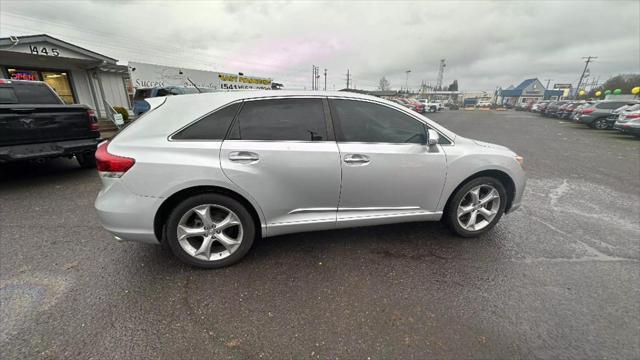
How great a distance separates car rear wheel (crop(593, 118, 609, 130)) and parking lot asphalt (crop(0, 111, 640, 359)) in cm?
1668

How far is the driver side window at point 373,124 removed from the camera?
2.63 metres

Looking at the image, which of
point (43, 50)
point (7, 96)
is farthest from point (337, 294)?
point (43, 50)

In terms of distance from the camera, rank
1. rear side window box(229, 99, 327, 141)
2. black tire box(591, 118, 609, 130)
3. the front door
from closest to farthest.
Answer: rear side window box(229, 99, 327, 141), the front door, black tire box(591, 118, 609, 130)

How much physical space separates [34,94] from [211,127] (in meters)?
5.53

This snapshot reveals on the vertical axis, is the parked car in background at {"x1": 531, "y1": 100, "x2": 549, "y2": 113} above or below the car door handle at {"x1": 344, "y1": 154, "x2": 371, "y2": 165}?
below

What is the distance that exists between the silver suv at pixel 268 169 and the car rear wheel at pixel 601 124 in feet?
61.0

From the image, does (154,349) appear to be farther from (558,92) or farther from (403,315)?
(558,92)

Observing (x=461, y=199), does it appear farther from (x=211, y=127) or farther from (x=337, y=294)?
(x=211, y=127)

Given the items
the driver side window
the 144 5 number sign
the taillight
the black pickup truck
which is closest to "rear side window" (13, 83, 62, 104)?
the black pickup truck

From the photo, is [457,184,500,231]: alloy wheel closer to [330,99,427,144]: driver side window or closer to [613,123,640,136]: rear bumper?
[330,99,427,144]: driver side window

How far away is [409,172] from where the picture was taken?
2.70 metres

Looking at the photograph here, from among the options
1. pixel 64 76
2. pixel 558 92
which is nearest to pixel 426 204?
pixel 64 76

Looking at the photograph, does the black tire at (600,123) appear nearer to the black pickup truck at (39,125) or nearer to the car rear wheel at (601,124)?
the car rear wheel at (601,124)

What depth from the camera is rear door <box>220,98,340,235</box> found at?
2.36 meters
